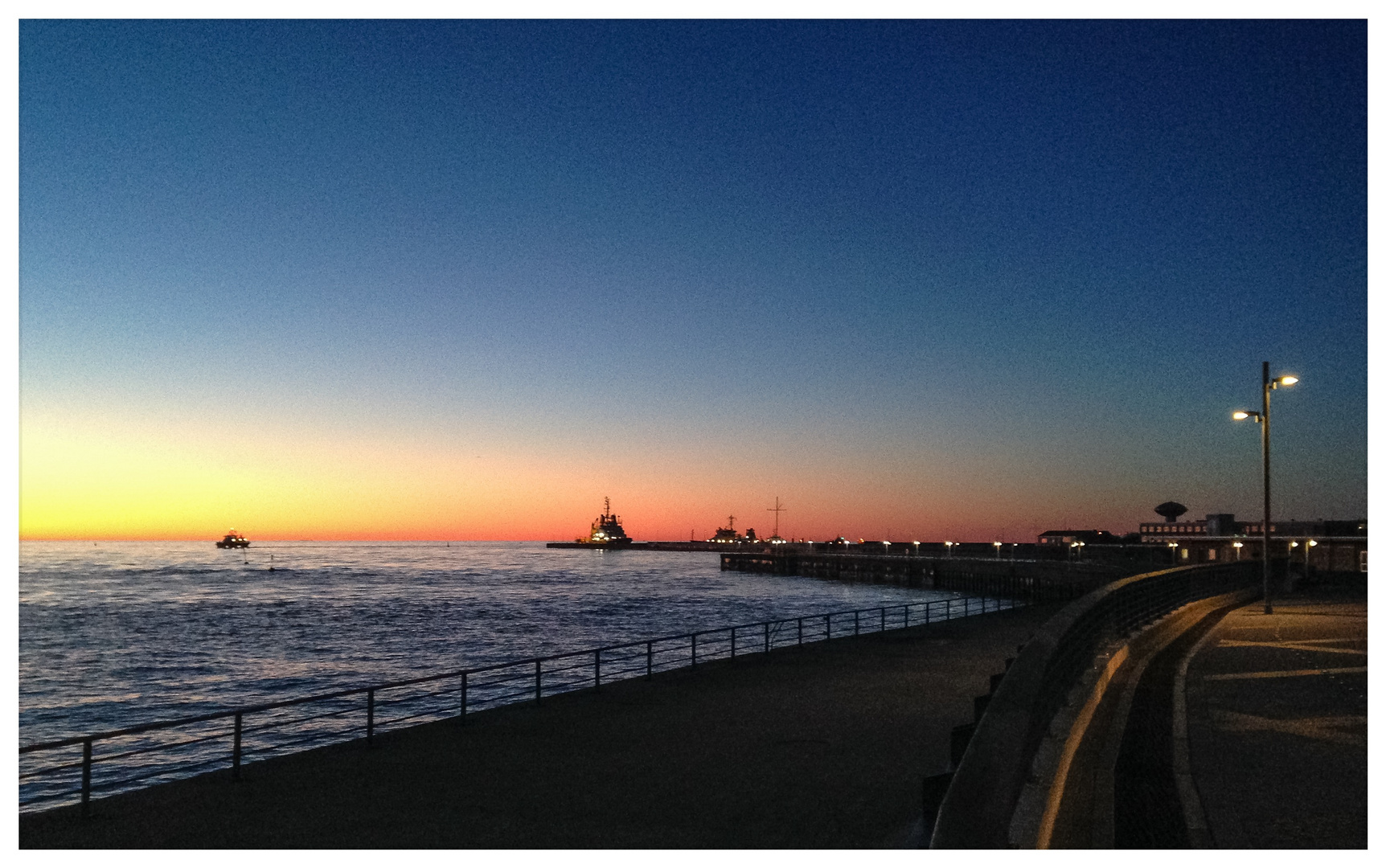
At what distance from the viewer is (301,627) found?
223ft

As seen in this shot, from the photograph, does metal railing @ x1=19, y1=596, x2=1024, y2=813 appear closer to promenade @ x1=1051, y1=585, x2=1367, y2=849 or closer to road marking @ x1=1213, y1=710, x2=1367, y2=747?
promenade @ x1=1051, y1=585, x2=1367, y2=849

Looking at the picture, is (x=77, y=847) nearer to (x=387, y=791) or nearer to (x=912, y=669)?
(x=387, y=791)

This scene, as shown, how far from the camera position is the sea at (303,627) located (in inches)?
1519

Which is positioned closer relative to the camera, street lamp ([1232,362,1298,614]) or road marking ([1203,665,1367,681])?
road marking ([1203,665,1367,681])

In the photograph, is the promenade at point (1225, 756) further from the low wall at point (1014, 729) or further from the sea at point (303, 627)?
the sea at point (303, 627)

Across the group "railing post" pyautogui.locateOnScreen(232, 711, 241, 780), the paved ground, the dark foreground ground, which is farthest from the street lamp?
"railing post" pyautogui.locateOnScreen(232, 711, 241, 780)

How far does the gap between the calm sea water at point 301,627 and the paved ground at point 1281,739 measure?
30380 millimetres

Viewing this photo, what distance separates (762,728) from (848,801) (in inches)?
182

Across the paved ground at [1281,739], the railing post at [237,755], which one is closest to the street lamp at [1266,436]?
the paved ground at [1281,739]

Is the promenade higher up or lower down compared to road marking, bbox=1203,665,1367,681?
higher up

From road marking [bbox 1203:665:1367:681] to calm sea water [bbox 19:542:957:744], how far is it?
3019 cm

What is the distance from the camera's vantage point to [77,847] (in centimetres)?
953

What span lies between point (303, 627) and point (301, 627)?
0.64ft

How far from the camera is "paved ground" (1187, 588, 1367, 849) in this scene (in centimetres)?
856
